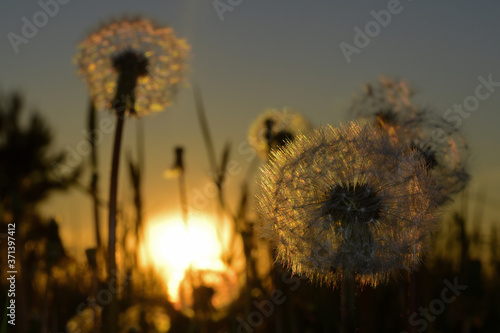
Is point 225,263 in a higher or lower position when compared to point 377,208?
higher

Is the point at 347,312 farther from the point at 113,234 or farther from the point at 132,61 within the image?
the point at 132,61

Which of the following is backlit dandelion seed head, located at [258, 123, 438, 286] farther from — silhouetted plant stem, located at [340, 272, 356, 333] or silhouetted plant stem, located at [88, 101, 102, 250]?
silhouetted plant stem, located at [88, 101, 102, 250]

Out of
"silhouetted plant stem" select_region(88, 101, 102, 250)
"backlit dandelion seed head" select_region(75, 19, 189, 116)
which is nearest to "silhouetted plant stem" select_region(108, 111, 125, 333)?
"silhouetted plant stem" select_region(88, 101, 102, 250)

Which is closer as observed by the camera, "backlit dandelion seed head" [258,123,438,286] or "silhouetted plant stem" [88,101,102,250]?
"backlit dandelion seed head" [258,123,438,286]

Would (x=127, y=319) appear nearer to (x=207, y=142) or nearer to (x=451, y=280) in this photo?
(x=207, y=142)

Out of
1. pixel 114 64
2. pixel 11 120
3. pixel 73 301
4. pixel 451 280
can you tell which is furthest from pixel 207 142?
pixel 11 120

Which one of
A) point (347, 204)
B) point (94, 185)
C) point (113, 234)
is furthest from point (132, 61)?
point (347, 204)

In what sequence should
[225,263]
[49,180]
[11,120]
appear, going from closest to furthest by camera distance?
[225,263], [11,120], [49,180]
